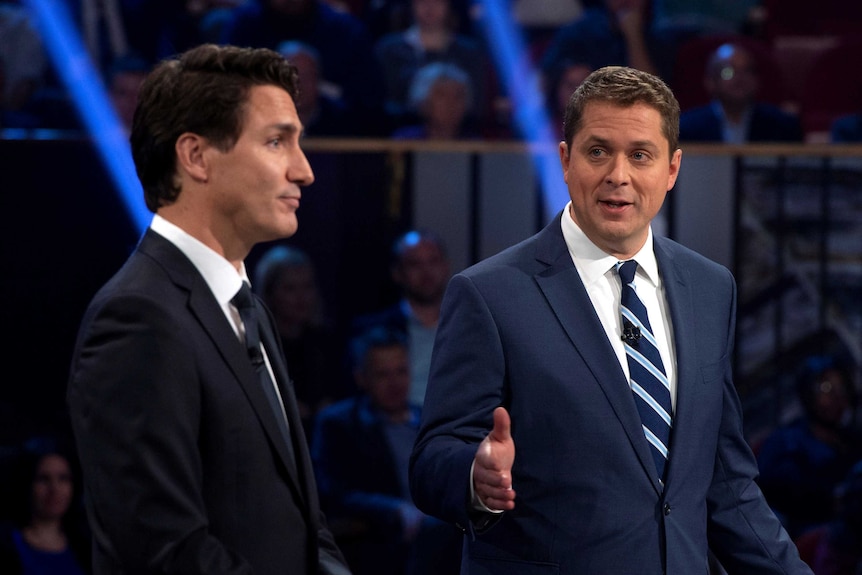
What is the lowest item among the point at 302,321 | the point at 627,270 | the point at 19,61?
the point at 302,321

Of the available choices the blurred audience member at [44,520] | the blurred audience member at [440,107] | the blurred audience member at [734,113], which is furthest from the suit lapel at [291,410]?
the blurred audience member at [734,113]

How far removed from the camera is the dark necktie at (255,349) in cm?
146

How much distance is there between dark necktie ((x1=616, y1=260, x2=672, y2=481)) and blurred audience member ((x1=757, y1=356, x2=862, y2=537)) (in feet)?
8.05

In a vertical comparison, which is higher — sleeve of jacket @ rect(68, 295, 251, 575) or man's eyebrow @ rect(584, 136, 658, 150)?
man's eyebrow @ rect(584, 136, 658, 150)

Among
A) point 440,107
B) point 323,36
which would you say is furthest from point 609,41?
point 323,36

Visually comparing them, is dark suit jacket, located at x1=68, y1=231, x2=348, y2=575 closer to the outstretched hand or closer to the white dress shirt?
the outstretched hand

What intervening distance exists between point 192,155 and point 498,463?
55cm

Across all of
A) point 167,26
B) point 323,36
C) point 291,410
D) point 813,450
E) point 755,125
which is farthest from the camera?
point 167,26

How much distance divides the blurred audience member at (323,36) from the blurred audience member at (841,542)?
240cm

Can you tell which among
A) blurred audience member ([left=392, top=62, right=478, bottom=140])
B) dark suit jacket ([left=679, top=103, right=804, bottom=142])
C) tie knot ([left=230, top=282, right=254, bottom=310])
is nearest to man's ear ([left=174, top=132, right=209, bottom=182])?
tie knot ([left=230, top=282, right=254, bottom=310])

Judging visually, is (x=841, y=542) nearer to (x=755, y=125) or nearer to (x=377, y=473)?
(x=377, y=473)

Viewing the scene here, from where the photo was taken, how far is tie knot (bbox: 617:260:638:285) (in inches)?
71.8

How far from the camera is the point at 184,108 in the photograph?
4.67 feet

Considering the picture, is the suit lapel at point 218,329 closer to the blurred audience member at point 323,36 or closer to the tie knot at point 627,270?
the tie knot at point 627,270
